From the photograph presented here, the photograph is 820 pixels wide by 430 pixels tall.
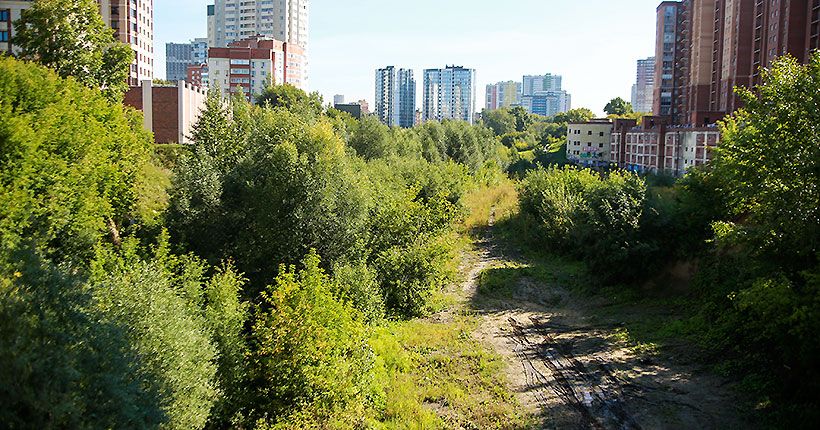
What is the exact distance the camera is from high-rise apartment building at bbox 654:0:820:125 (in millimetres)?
40125

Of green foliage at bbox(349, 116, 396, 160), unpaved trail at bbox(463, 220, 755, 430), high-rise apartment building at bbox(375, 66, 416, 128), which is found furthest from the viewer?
high-rise apartment building at bbox(375, 66, 416, 128)

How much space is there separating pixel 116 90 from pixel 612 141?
2118 inches

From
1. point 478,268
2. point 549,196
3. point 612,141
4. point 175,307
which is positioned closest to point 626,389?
point 175,307

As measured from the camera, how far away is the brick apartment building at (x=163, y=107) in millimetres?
35969

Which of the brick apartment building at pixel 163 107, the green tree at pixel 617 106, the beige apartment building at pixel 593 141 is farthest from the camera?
the green tree at pixel 617 106

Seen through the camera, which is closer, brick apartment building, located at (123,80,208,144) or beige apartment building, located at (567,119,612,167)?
brick apartment building, located at (123,80,208,144)

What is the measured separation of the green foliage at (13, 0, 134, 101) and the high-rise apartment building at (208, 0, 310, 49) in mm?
91542

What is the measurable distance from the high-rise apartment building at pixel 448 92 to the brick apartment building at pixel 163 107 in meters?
127

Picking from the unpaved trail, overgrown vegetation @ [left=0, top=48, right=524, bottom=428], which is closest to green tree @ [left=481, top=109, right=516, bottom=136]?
overgrown vegetation @ [left=0, top=48, right=524, bottom=428]

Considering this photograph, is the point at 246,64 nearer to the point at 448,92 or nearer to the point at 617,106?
the point at 617,106

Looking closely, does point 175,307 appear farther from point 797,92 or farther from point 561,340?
point 797,92

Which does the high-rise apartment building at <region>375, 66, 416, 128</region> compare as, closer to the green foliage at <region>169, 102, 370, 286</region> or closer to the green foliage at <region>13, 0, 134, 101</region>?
the green foliage at <region>13, 0, 134, 101</region>

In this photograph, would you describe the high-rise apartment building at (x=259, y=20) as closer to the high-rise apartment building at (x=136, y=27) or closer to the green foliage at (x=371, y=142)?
the high-rise apartment building at (x=136, y=27)

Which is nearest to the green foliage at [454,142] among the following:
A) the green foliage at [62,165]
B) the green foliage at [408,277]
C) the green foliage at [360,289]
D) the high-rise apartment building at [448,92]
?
the green foliage at [408,277]
